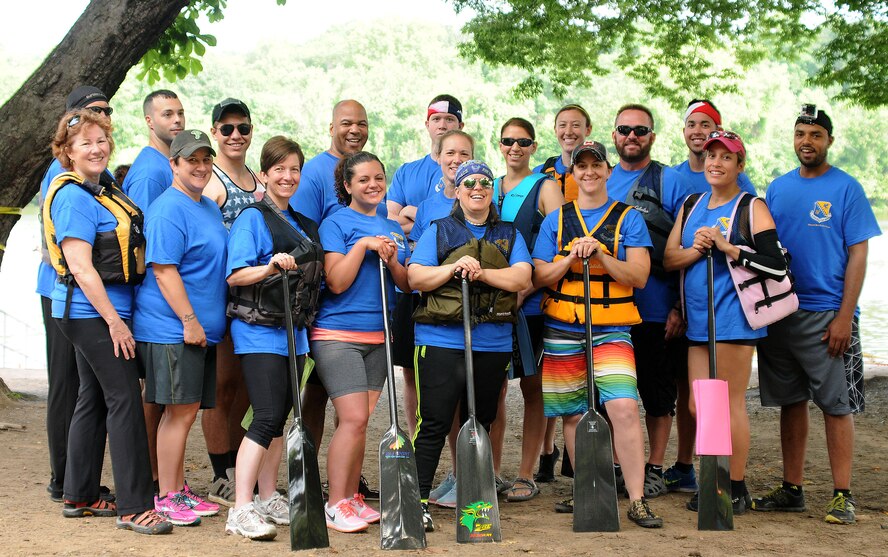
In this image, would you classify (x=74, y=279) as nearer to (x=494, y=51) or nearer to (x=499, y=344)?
(x=499, y=344)

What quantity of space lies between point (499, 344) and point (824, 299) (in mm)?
1700

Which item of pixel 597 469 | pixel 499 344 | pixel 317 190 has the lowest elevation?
pixel 597 469

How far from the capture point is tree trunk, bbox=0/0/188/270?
7.56 metres

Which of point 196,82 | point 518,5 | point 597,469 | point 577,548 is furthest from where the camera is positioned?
point 196,82

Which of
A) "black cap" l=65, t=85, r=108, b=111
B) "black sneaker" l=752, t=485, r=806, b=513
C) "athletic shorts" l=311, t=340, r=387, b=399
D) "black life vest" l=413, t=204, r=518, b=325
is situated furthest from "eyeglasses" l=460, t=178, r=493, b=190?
"black sneaker" l=752, t=485, r=806, b=513

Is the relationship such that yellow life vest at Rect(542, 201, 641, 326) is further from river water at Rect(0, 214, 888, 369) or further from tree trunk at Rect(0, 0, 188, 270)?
river water at Rect(0, 214, 888, 369)

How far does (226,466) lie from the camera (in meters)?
5.17

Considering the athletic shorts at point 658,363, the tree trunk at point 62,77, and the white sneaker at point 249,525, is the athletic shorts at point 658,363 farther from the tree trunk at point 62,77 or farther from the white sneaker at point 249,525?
the tree trunk at point 62,77

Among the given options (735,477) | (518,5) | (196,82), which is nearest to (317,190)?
(735,477)

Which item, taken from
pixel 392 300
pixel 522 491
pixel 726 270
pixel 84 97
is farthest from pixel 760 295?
pixel 84 97

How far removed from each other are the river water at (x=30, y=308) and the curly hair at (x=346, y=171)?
9.95 meters

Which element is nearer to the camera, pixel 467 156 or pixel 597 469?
pixel 597 469

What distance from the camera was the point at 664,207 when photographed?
5488 mm

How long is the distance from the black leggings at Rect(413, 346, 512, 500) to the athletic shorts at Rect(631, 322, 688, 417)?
1013 millimetres
